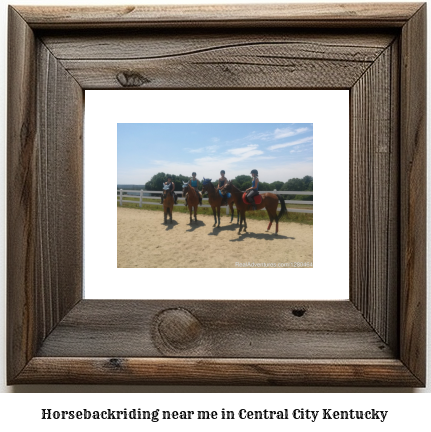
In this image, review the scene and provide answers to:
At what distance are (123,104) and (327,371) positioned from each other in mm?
572

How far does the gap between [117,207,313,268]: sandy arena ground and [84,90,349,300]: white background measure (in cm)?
1

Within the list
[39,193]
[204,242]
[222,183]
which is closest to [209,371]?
[204,242]

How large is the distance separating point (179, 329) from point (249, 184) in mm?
274

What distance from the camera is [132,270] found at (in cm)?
59

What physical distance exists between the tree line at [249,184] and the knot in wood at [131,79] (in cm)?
16

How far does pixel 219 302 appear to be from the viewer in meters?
0.58

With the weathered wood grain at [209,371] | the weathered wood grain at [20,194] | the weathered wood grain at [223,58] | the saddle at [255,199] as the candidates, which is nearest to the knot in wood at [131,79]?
the weathered wood grain at [223,58]

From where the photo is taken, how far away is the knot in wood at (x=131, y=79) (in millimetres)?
579

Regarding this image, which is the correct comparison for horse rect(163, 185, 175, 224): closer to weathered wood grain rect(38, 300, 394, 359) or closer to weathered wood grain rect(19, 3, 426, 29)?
weathered wood grain rect(38, 300, 394, 359)

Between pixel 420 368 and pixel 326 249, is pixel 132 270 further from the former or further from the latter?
pixel 420 368

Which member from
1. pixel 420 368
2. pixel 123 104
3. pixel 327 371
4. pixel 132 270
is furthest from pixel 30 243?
pixel 420 368

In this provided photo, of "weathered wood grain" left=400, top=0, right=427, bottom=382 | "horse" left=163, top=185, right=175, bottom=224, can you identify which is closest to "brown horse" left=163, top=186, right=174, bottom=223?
"horse" left=163, top=185, right=175, bottom=224

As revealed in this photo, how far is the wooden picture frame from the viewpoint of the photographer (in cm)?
56
